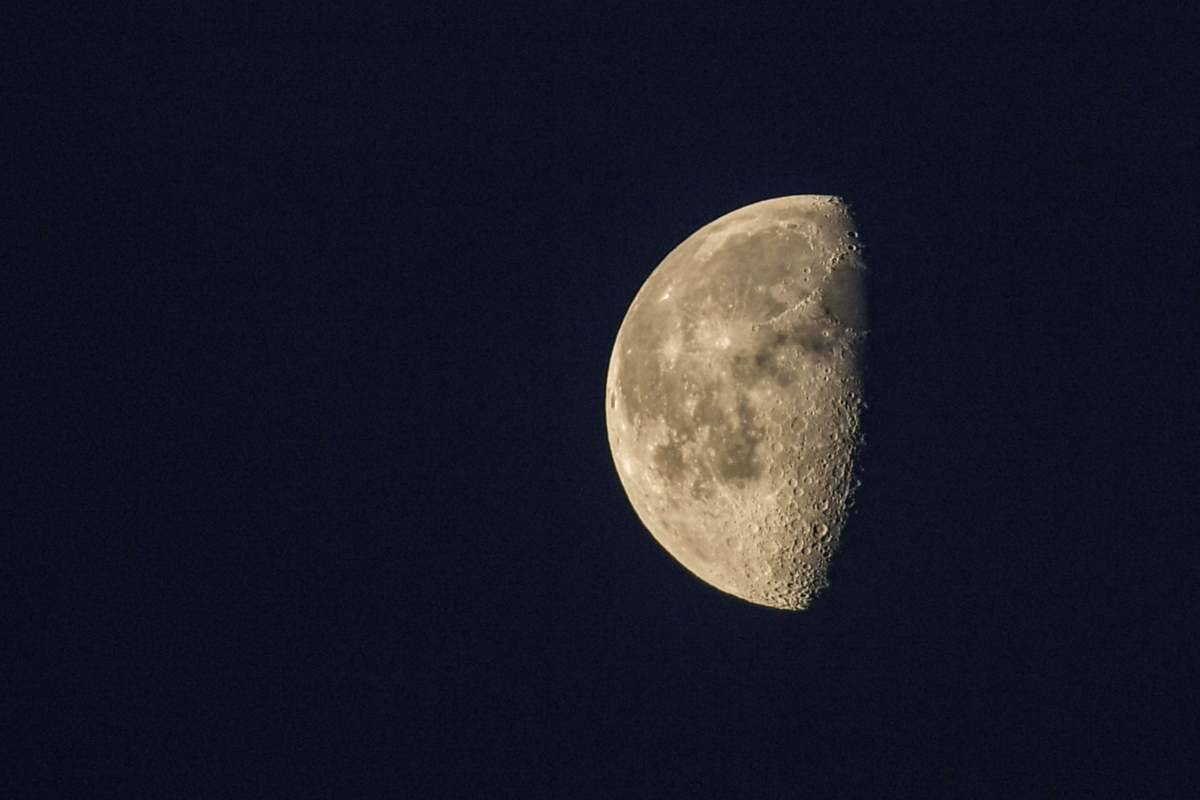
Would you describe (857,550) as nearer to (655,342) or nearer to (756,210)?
(655,342)

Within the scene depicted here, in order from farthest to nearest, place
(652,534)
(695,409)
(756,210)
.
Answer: (652,534), (756,210), (695,409)

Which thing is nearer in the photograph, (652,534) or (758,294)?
(758,294)

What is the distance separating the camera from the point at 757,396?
5.50 m

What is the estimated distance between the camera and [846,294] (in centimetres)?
551

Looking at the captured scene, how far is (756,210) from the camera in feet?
21.6

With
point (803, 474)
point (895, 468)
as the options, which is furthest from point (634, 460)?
point (895, 468)

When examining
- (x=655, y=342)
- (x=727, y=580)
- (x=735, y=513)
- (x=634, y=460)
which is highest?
(x=655, y=342)

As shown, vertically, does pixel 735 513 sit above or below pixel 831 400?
below

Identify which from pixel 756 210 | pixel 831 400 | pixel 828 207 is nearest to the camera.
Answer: pixel 831 400

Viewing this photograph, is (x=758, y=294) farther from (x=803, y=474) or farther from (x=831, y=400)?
(x=803, y=474)

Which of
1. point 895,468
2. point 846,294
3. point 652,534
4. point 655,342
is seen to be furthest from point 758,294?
point 652,534

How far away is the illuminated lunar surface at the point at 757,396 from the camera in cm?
546

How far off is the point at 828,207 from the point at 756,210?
0.64 metres

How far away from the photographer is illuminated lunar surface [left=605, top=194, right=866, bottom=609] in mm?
5465
